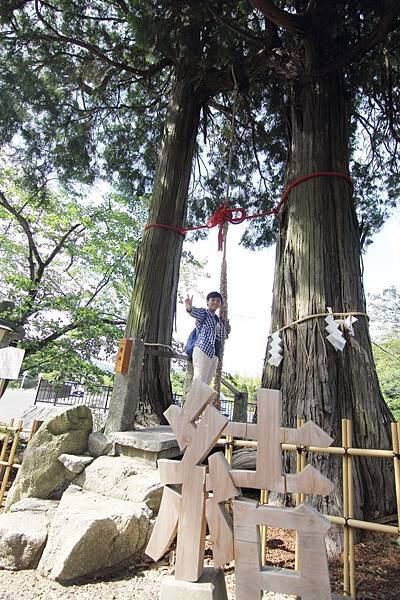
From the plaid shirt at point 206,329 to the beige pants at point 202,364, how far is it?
37 millimetres

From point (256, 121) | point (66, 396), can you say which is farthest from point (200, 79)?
point (66, 396)

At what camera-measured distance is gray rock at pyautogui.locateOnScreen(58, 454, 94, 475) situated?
2479 millimetres

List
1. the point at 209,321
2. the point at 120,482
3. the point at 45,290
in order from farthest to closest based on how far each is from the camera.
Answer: the point at 45,290 → the point at 209,321 → the point at 120,482

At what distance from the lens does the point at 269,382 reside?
3.05m

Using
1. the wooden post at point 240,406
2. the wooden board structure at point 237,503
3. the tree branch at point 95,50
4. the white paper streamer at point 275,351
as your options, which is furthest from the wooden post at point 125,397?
the tree branch at point 95,50

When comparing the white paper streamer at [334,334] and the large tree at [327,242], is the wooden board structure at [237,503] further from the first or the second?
the white paper streamer at [334,334]

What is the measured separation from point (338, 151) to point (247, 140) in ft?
10.0

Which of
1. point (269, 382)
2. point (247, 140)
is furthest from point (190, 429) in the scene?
point (247, 140)

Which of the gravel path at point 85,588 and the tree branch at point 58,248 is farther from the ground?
the tree branch at point 58,248

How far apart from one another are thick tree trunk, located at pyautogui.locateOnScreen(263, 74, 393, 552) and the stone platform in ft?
3.11

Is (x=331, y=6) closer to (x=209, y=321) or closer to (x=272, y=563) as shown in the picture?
(x=209, y=321)

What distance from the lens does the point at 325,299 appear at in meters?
2.89

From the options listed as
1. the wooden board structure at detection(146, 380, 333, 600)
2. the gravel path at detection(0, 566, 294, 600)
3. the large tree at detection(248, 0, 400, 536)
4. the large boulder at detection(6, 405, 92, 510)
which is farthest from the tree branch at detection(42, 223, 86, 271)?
the wooden board structure at detection(146, 380, 333, 600)

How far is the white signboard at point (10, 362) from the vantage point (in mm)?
3691
